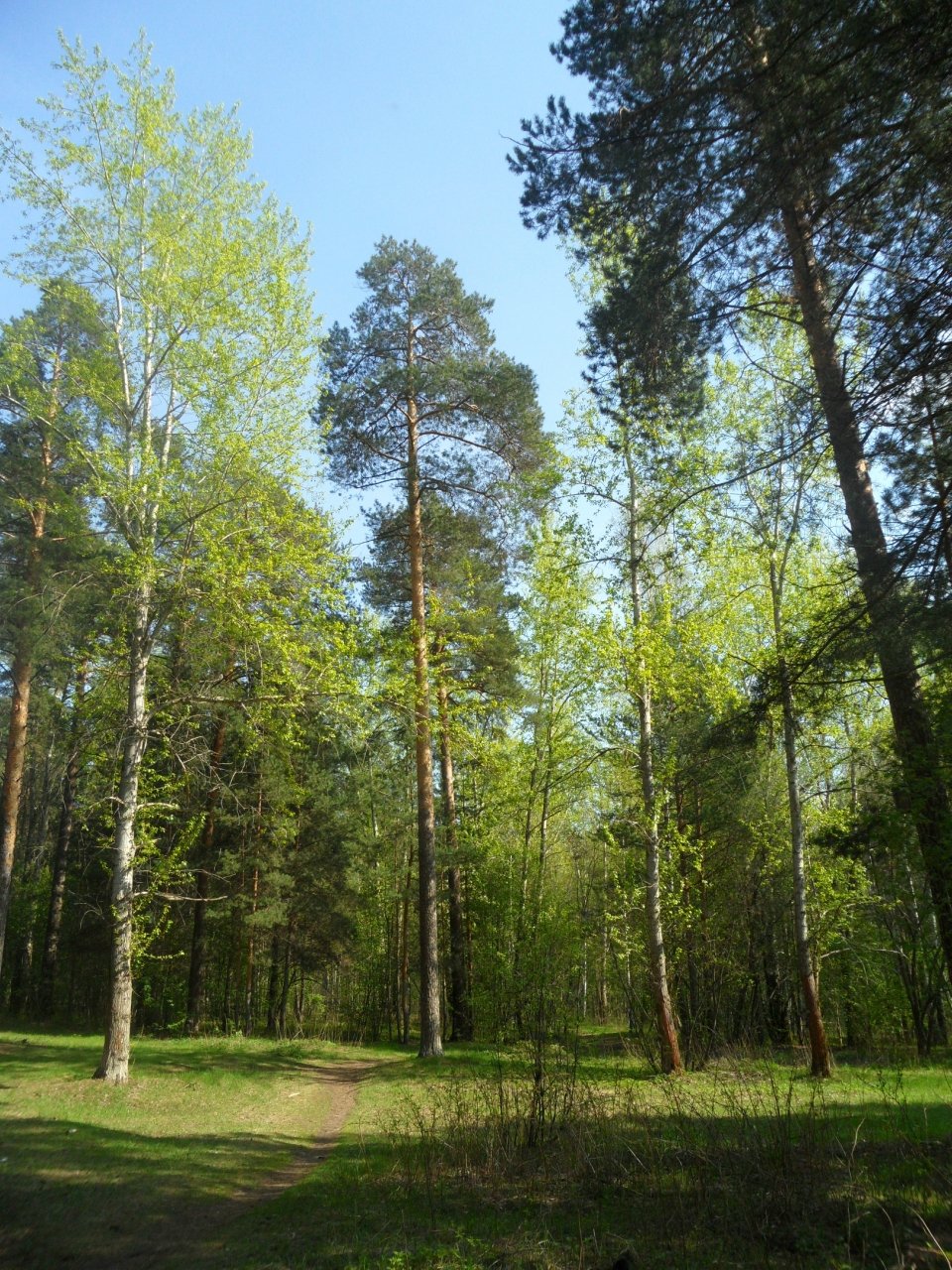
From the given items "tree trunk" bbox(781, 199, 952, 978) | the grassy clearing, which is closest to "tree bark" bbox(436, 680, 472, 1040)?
the grassy clearing

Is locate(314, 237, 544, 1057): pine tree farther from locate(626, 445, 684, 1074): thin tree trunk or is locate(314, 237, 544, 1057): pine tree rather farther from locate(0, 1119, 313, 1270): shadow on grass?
locate(0, 1119, 313, 1270): shadow on grass

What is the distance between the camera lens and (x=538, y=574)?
1950 cm

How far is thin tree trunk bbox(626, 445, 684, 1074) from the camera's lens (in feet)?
43.8

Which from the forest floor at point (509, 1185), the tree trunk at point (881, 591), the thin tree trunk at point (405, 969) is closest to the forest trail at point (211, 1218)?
the forest floor at point (509, 1185)

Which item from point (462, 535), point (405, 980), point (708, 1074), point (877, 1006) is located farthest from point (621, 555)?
point (405, 980)

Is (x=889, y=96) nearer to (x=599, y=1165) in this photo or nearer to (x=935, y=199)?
A: (x=935, y=199)

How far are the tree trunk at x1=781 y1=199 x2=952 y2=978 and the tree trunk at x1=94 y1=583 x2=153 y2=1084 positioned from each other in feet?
32.4

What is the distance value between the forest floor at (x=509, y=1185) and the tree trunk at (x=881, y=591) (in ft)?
5.72

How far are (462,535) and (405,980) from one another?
46.0 feet

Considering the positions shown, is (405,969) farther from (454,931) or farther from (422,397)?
(422,397)

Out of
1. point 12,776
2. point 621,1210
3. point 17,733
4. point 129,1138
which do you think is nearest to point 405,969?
point 12,776

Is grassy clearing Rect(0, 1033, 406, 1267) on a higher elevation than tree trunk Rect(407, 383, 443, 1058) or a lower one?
lower

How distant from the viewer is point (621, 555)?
14.0 meters

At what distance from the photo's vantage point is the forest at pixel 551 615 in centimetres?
600
